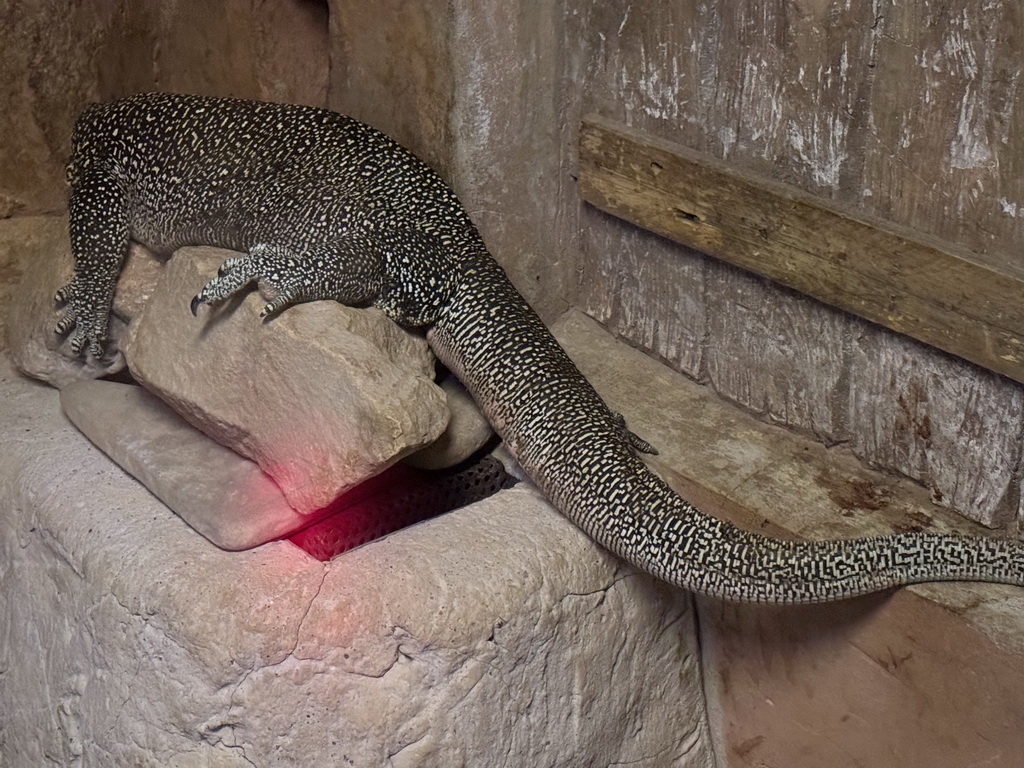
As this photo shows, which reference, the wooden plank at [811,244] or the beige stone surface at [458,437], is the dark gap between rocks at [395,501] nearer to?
the beige stone surface at [458,437]

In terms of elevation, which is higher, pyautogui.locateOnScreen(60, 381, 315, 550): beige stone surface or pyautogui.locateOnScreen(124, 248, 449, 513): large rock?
pyautogui.locateOnScreen(124, 248, 449, 513): large rock

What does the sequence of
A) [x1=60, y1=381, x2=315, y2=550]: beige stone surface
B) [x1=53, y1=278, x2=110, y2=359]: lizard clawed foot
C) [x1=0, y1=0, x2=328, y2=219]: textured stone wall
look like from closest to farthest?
[x1=60, y1=381, x2=315, y2=550]: beige stone surface < [x1=53, y1=278, x2=110, y2=359]: lizard clawed foot < [x1=0, y1=0, x2=328, y2=219]: textured stone wall

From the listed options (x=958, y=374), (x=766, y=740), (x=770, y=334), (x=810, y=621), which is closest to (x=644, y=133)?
(x=770, y=334)

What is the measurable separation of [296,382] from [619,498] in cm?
105

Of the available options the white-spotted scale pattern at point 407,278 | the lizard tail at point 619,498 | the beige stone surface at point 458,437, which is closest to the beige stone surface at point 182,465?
the white-spotted scale pattern at point 407,278

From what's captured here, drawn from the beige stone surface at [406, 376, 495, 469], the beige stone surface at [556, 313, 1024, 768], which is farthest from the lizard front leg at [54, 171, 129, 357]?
the beige stone surface at [556, 313, 1024, 768]

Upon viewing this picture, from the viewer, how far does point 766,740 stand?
4.14 m

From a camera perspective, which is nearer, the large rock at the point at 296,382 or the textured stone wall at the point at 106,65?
the large rock at the point at 296,382

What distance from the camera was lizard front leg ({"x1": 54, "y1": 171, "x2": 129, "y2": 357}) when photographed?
4480 millimetres

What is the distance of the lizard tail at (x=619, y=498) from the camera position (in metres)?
3.35

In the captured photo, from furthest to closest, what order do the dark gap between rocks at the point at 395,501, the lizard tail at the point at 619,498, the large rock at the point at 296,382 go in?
the dark gap between rocks at the point at 395,501 < the large rock at the point at 296,382 < the lizard tail at the point at 619,498

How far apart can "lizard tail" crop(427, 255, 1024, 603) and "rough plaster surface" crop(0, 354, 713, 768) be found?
20 centimetres

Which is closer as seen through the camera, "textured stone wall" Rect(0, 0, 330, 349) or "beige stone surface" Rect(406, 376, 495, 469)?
"beige stone surface" Rect(406, 376, 495, 469)

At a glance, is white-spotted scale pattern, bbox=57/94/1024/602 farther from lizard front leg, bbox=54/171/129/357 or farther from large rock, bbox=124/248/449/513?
large rock, bbox=124/248/449/513
